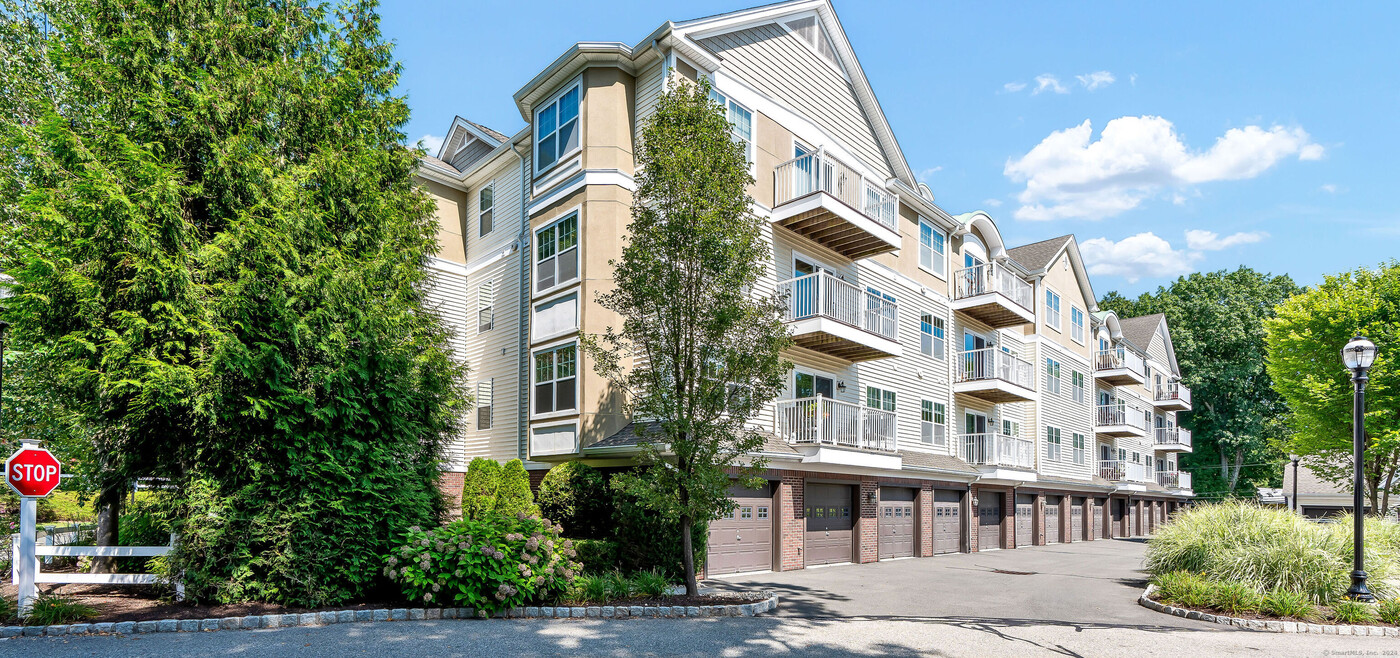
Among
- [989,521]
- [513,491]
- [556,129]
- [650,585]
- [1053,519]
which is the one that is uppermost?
[556,129]

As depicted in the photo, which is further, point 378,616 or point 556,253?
point 556,253

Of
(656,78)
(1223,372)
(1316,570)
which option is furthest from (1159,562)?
(1223,372)

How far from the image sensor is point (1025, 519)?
30156 millimetres

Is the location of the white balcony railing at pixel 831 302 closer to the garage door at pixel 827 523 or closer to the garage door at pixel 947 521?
the garage door at pixel 827 523

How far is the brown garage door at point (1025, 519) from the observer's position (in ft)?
96.9

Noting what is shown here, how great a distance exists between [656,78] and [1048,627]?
1253 cm

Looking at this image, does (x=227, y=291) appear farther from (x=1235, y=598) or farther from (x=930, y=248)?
(x=930, y=248)

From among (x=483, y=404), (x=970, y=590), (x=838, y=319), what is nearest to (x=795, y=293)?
(x=838, y=319)

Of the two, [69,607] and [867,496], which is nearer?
[69,607]

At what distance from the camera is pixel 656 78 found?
17.3 meters

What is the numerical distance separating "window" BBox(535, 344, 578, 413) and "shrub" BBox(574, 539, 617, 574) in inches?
142

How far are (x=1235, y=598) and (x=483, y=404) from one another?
52.4 ft

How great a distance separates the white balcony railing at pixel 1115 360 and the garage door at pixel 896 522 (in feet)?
65.4

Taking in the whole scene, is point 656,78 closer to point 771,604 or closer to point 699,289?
point 699,289
